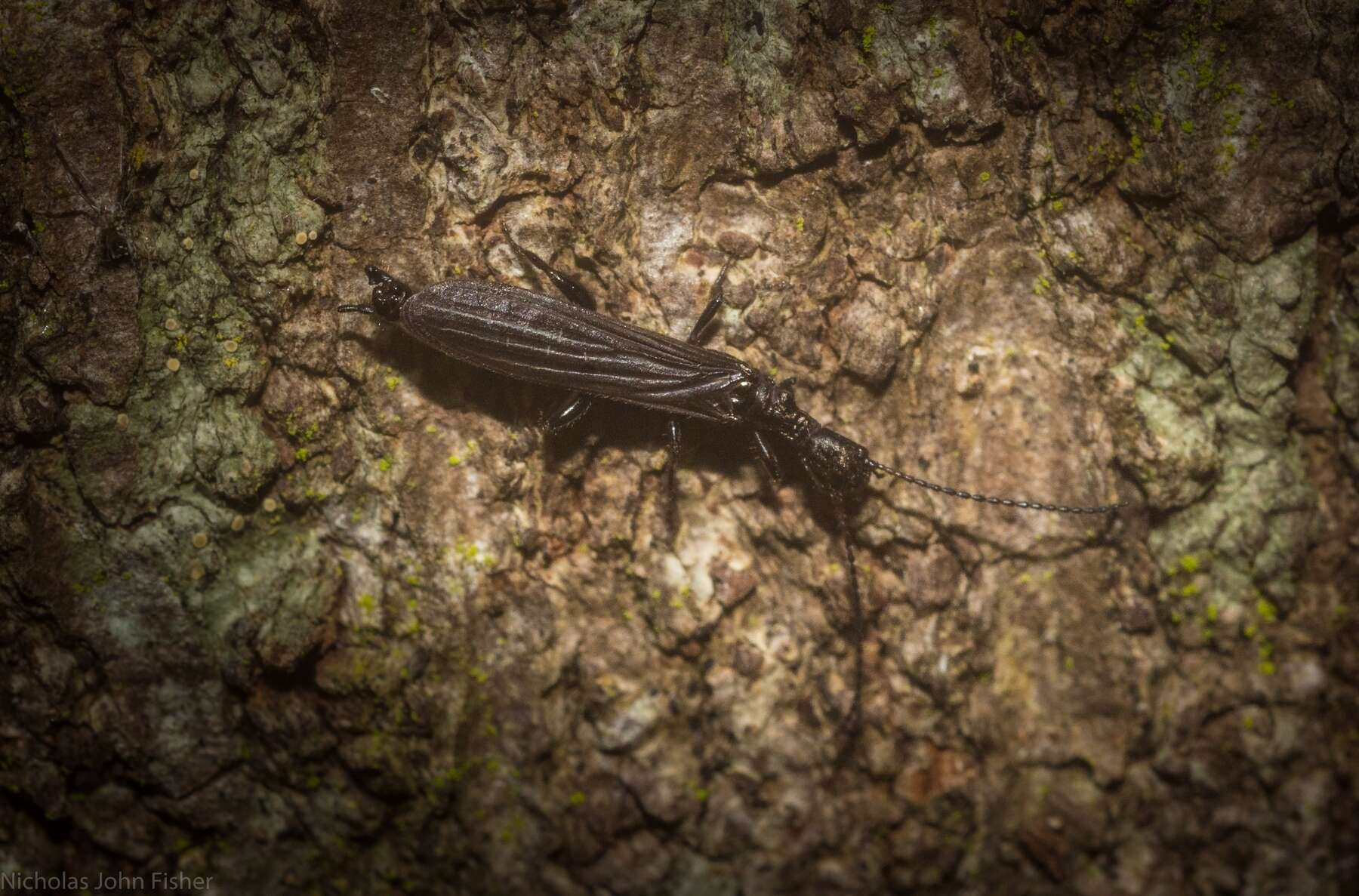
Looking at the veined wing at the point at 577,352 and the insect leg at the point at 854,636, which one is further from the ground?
the veined wing at the point at 577,352

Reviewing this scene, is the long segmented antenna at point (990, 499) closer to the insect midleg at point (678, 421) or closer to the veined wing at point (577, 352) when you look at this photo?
the veined wing at point (577, 352)

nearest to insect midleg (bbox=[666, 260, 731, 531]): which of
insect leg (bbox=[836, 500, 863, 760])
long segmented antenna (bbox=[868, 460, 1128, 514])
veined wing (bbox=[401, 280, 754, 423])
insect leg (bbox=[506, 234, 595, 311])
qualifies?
veined wing (bbox=[401, 280, 754, 423])

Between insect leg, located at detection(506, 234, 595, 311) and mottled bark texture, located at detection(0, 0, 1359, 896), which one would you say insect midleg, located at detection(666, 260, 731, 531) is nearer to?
mottled bark texture, located at detection(0, 0, 1359, 896)

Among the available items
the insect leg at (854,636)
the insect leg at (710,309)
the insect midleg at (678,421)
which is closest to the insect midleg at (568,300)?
the insect midleg at (678,421)

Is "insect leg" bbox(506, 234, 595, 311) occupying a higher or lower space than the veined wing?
higher

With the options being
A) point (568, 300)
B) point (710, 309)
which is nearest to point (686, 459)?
point (710, 309)

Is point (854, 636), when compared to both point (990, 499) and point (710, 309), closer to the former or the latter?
point (990, 499)
